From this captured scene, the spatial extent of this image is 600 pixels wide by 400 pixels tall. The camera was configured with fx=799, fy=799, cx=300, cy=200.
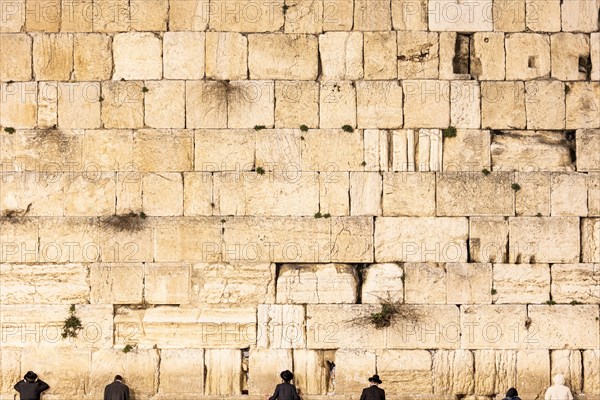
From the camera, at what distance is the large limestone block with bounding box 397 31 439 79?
1104 cm

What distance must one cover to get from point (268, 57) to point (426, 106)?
2279mm

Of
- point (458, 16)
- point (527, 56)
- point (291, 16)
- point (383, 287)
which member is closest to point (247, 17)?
point (291, 16)

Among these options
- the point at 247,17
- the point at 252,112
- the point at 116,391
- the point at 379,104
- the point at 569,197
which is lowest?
the point at 116,391

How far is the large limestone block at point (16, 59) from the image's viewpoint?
11023mm

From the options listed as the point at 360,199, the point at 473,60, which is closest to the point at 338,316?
the point at 360,199

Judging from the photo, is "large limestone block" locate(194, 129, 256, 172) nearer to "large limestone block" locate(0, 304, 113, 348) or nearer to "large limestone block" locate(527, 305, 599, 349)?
"large limestone block" locate(0, 304, 113, 348)

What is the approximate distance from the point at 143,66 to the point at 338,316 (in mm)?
4344

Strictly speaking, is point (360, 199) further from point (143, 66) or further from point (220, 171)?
point (143, 66)

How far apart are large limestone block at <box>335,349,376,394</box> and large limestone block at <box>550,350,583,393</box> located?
2443 mm

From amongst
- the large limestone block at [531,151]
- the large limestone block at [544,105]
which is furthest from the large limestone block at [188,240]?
the large limestone block at [544,105]

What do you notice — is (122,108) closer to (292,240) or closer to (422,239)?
(292,240)

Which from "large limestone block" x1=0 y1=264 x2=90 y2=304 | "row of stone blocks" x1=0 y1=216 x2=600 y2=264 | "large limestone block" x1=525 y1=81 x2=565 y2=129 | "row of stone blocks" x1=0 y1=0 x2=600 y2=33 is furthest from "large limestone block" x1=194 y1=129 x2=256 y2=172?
"large limestone block" x1=525 y1=81 x2=565 y2=129

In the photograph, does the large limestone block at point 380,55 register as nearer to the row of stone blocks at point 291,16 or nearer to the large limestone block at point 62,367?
the row of stone blocks at point 291,16

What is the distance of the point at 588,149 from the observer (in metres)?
11.0
